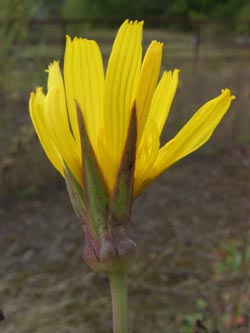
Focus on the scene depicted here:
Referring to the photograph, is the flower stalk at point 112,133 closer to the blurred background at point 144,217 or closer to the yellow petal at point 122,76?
the yellow petal at point 122,76

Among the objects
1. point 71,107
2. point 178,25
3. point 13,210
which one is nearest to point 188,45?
point 178,25

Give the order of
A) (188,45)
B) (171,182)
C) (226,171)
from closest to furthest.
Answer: (171,182) < (226,171) < (188,45)

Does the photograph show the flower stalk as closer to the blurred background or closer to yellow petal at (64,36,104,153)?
yellow petal at (64,36,104,153)

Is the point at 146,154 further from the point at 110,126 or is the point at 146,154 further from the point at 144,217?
the point at 144,217

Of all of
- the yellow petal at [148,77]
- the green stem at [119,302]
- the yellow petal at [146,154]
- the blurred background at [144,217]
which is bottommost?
the blurred background at [144,217]

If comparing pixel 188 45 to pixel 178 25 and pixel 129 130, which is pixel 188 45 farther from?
pixel 129 130

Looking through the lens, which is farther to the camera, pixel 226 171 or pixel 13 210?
pixel 226 171

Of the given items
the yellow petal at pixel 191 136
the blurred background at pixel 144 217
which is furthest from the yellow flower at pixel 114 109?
the blurred background at pixel 144 217

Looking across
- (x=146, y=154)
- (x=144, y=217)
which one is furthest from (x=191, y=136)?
(x=144, y=217)
